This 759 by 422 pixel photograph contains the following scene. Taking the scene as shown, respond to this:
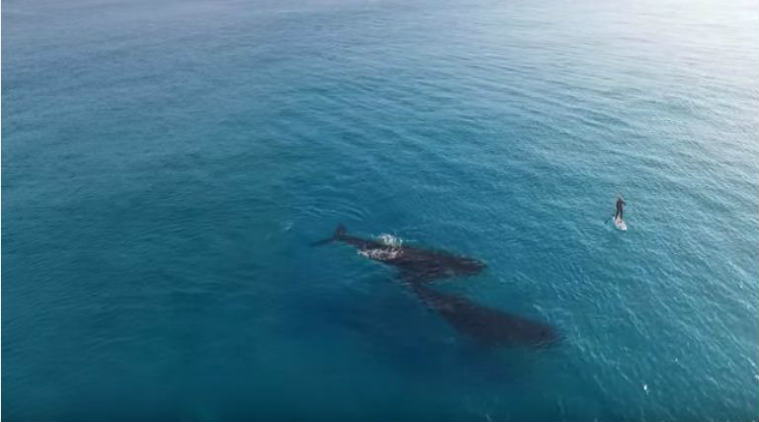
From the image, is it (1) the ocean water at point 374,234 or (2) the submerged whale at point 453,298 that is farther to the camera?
(2) the submerged whale at point 453,298

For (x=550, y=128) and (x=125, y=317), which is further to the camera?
(x=550, y=128)

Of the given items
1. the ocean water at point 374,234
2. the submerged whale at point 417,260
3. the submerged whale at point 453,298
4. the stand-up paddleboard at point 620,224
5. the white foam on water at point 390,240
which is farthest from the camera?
the stand-up paddleboard at point 620,224

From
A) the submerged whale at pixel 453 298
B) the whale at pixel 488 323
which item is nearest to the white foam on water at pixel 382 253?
the submerged whale at pixel 453 298

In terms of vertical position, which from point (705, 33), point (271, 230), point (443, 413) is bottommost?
point (443, 413)

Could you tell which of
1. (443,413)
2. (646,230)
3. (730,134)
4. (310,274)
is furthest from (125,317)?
(730,134)

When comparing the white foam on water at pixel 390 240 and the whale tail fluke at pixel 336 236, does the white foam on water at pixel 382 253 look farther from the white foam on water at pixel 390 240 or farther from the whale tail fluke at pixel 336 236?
the whale tail fluke at pixel 336 236

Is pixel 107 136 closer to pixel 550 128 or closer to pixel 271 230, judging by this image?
pixel 271 230

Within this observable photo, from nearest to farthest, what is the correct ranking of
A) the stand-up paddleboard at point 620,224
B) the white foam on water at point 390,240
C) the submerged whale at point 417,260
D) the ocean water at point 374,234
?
the ocean water at point 374,234 < the submerged whale at point 417,260 < the white foam on water at point 390,240 < the stand-up paddleboard at point 620,224

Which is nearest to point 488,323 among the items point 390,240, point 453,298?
point 453,298
